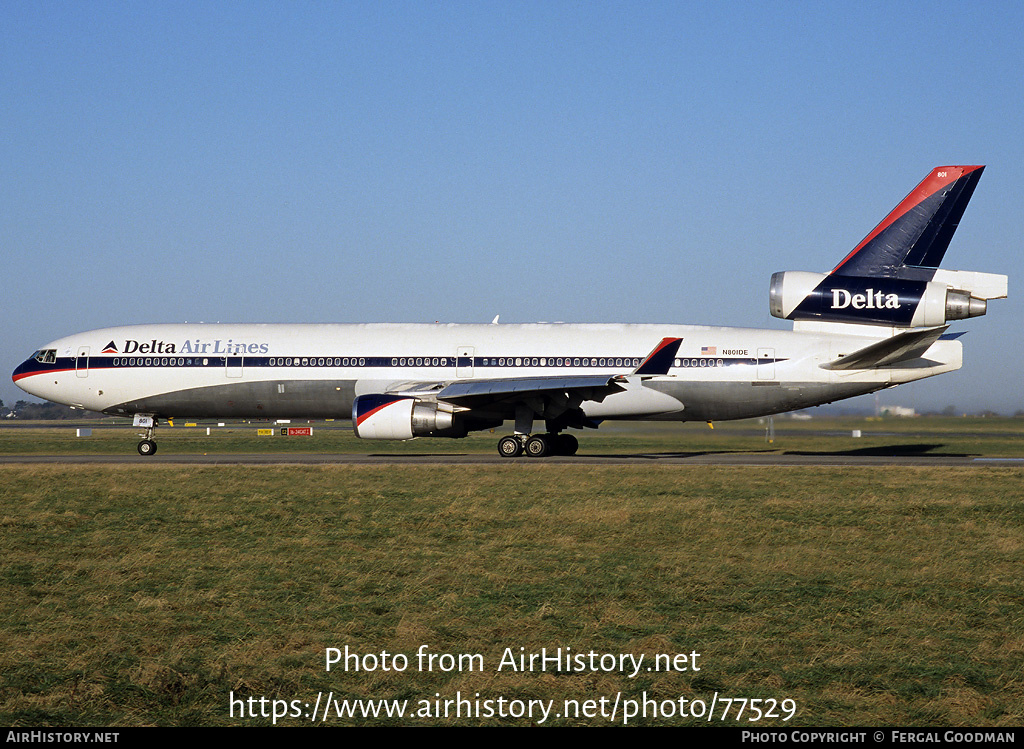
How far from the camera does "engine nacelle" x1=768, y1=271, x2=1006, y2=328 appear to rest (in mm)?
30109

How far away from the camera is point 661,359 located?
29734 millimetres

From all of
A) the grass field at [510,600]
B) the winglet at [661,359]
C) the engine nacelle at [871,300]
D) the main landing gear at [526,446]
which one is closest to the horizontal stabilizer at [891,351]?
the engine nacelle at [871,300]

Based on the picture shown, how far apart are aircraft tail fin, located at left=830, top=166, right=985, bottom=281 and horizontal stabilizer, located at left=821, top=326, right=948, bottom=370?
2.71 meters

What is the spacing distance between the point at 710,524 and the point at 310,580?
7.38 metres

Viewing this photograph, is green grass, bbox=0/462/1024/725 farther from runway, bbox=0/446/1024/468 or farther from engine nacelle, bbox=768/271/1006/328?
engine nacelle, bbox=768/271/1006/328

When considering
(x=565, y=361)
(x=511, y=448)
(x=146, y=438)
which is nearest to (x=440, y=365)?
(x=511, y=448)

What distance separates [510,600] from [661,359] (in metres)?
20.2

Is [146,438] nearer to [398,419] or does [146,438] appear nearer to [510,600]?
[398,419]

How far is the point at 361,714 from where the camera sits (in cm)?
676

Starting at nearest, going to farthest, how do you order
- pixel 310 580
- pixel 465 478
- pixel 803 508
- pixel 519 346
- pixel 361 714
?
pixel 361 714, pixel 310 580, pixel 803 508, pixel 465 478, pixel 519 346

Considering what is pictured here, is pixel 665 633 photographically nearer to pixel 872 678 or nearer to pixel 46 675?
pixel 872 678

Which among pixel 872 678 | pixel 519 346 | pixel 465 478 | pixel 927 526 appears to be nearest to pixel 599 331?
pixel 519 346

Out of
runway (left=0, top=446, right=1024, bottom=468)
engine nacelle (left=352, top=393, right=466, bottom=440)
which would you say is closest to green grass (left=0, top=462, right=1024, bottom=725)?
runway (left=0, top=446, right=1024, bottom=468)

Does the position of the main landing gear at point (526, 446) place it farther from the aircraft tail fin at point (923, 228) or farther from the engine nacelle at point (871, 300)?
the aircraft tail fin at point (923, 228)
